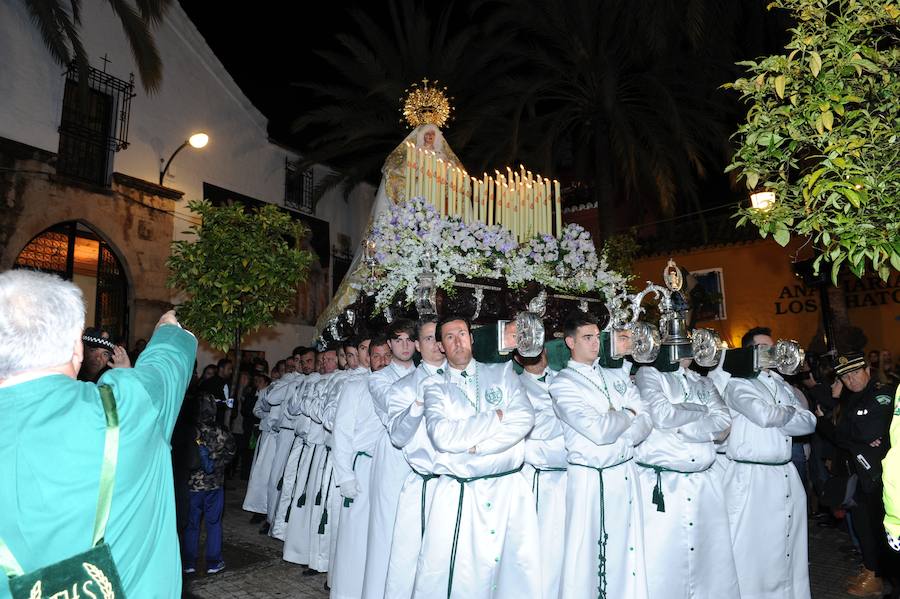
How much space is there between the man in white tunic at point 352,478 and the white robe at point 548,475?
4.37 ft

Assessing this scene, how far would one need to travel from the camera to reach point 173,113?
15000 millimetres

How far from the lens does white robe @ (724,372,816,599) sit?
16.6 feet

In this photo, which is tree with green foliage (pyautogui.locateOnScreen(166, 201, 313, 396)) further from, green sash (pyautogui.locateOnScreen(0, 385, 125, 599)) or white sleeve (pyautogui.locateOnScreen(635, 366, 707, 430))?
green sash (pyautogui.locateOnScreen(0, 385, 125, 599))

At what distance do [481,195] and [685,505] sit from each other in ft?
10.5

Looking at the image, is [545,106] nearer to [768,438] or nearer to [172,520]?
[768,438]

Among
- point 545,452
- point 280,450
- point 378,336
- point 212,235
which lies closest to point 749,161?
point 545,452

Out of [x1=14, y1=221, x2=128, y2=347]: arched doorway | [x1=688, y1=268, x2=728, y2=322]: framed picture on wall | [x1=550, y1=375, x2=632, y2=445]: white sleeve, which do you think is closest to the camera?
[x1=550, y1=375, x2=632, y2=445]: white sleeve

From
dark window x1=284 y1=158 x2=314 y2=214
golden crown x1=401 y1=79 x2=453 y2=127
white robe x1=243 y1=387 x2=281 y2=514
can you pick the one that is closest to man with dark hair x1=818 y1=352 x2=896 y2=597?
golden crown x1=401 y1=79 x2=453 y2=127

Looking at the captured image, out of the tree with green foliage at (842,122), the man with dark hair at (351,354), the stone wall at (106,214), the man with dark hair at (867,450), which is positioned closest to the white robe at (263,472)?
the man with dark hair at (351,354)

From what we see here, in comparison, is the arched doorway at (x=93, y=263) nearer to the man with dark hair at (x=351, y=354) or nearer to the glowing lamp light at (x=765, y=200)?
the man with dark hair at (x=351, y=354)

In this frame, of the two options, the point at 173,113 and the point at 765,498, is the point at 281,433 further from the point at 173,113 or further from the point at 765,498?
the point at 173,113

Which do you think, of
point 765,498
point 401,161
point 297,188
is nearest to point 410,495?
point 765,498

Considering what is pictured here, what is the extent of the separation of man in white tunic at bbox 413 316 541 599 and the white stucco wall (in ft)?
37.6

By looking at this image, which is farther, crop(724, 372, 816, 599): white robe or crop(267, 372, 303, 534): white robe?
crop(267, 372, 303, 534): white robe
